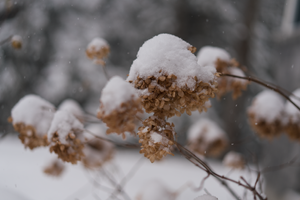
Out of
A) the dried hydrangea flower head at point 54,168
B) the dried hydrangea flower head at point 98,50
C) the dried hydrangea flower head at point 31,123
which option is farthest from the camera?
the dried hydrangea flower head at point 54,168

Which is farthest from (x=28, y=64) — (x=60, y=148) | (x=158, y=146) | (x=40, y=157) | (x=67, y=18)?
(x=158, y=146)

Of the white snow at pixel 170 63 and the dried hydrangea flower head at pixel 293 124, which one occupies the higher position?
the dried hydrangea flower head at pixel 293 124

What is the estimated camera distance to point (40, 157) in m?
2.09

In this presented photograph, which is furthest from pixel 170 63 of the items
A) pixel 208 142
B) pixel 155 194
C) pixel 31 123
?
pixel 208 142

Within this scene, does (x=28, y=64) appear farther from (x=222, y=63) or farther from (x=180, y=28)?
(x=222, y=63)

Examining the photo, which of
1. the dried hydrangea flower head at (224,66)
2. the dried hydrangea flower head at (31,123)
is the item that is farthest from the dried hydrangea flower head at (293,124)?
the dried hydrangea flower head at (31,123)

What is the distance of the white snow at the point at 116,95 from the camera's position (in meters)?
0.37

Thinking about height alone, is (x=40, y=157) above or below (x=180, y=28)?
below

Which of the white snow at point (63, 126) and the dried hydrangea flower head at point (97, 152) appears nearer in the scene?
the white snow at point (63, 126)

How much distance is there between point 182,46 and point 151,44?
0.07 metres

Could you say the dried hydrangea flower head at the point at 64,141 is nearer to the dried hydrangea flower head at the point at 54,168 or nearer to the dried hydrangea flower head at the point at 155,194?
the dried hydrangea flower head at the point at 155,194

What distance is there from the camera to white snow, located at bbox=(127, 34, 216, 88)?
421 mm

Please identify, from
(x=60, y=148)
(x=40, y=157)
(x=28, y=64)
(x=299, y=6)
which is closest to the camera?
(x=60, y=148)

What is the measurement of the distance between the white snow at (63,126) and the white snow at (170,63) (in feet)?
0.80
